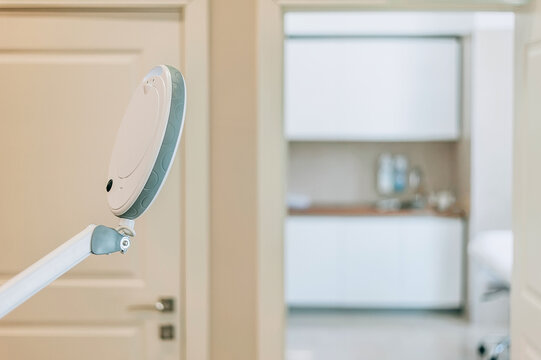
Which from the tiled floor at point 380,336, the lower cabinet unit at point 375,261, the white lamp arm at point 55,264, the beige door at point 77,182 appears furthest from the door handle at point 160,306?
the lower cabinet unit at point 375,261

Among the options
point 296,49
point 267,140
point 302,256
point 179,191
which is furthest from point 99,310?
point 296,49

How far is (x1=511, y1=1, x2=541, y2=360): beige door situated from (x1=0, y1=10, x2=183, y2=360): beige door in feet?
3.65

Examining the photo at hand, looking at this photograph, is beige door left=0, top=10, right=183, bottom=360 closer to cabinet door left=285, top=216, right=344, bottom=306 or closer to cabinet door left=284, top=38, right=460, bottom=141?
cabinet door left=285, top=216, right=344, bottom=306

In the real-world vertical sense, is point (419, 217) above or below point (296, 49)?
below

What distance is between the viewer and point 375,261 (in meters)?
5.32

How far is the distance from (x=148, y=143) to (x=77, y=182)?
1.20 meters

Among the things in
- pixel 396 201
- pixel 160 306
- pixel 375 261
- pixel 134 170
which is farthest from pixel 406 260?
pixel 134 170

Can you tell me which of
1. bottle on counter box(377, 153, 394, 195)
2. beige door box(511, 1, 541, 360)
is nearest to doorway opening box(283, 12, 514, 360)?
bottle on counter box(377, 153, 394, 195)

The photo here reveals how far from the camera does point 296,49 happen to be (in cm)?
537

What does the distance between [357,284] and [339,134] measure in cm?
126

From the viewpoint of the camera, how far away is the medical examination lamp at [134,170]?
98 cm

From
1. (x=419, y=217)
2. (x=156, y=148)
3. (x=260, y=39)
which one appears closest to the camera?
(x=156, y=148)

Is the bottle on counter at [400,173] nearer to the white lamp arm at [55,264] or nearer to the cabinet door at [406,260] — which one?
the cabinet door at [406,260]

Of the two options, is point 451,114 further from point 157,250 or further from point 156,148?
point 156,148
